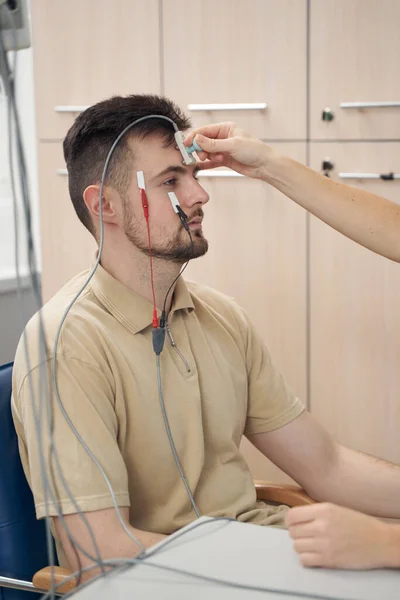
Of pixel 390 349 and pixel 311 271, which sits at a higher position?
pixel 311 271

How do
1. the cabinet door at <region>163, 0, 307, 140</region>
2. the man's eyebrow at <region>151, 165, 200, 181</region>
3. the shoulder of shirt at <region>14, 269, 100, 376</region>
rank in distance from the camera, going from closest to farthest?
the shoulder of shirt at <region>14, 269, 100, 376</region> < the man's eyebrow at <region>151, 165, 200, 181</region> < the cabinet door at <region>163, 0, 307, 140</region>

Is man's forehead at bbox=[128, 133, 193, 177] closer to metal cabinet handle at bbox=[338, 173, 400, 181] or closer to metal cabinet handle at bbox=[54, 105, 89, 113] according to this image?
metal cabinet handle at bbox=[338, 173, 400, 181]

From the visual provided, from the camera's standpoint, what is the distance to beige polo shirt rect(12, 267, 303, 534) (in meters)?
1.36

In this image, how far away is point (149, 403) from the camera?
1504 millimetres

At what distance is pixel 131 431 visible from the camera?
149 cm

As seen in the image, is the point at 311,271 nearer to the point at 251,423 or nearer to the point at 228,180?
the point at 228,180

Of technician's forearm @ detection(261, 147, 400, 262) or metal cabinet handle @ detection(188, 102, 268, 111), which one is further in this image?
metal cabinet handle @ detection(188, 102, 268, 111)

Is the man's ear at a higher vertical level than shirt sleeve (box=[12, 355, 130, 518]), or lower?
higher

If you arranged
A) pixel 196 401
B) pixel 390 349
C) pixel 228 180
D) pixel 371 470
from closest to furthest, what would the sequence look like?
1. pixel 196 401
2. pixel 371 470
3. pixel 390 349
4. pixel 228 180

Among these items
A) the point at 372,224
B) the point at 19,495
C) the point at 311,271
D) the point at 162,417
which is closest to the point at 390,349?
the point at 311,271

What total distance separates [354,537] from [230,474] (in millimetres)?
585

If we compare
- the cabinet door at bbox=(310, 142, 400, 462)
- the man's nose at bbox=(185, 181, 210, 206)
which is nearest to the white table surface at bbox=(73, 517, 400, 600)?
the man's nose at bbox=(185, 181, 210, 206)

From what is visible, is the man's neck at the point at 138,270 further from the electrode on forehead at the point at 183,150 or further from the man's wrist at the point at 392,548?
the man's wrist at the point at 392,548

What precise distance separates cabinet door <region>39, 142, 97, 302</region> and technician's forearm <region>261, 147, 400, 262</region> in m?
1.36
